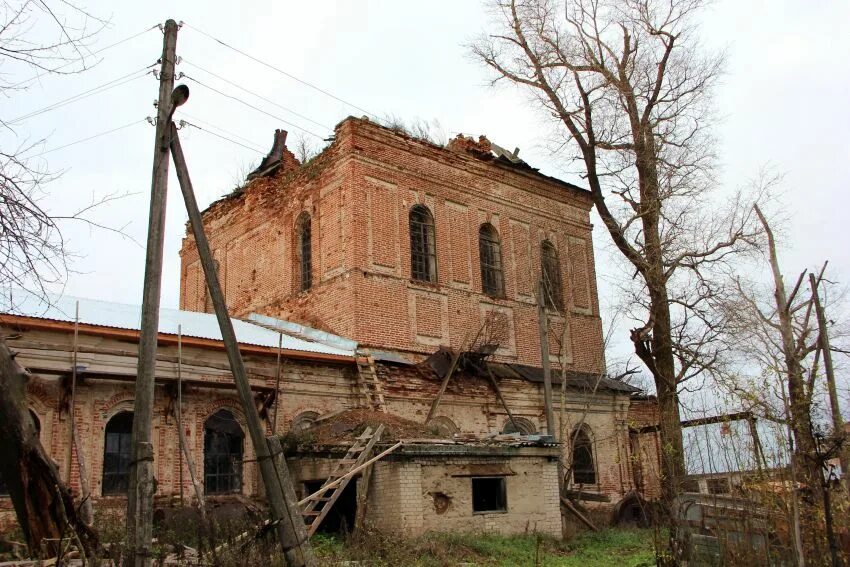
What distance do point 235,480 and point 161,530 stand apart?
3.01 meters

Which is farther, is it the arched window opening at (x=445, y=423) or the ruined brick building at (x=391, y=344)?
the arched window opening at (x=445, y=423)

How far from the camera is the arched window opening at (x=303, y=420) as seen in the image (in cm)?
1755

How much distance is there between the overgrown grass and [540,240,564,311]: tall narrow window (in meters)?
9.14

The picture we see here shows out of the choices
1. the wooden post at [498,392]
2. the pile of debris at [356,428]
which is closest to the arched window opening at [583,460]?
the wooden post at [498,392]

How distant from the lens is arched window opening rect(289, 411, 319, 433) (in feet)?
57.6

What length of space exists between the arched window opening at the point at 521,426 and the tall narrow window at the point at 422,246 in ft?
13.9

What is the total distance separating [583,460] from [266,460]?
15648 millimetres

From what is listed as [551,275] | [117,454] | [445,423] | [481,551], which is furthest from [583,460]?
[117,454]

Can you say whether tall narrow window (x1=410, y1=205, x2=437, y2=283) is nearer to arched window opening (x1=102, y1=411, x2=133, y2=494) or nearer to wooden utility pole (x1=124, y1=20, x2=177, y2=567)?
arched window opening (x1=102, y1=411, x2=133, y2=494)

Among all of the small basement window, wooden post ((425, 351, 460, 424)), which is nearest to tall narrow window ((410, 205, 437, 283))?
wooden post ((425, 351, 460, 424))

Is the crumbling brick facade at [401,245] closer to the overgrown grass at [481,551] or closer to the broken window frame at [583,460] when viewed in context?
the broken window frame at [583,460]

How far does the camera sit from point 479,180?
2436 centimetres

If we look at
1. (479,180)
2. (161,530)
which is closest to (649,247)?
(479,180)

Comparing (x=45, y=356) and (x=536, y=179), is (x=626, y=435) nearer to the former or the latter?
(x=536, y=179)
